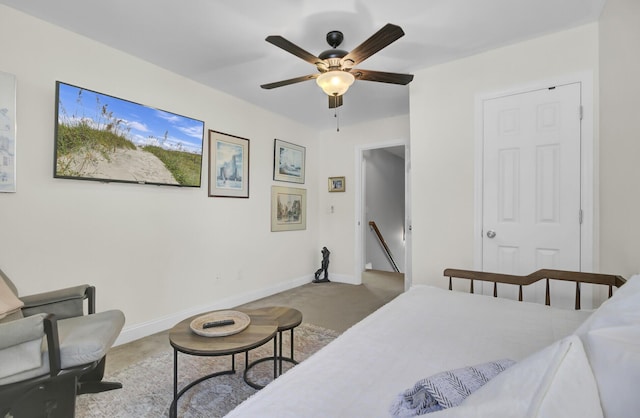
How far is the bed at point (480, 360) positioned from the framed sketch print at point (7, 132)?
236cm

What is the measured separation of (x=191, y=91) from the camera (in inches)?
126

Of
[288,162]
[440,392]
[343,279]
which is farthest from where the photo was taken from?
[343,279]

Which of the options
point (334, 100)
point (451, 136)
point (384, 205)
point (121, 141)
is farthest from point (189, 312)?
point (384, 205)

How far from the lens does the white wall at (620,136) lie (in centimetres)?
160

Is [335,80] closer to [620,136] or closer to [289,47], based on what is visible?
[289,47]

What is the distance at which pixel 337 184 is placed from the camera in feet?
16.1

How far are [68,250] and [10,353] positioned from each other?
3.80 ft

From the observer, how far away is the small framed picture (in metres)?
4.83

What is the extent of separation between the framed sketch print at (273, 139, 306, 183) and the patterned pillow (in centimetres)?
365

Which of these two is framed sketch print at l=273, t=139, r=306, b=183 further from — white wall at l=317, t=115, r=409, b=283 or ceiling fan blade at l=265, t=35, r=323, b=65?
ceiling fan blade at l=265, t=35, r=323, b=65

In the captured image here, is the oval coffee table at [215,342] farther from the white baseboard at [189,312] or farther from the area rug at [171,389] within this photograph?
the white baseboard at [189,312]

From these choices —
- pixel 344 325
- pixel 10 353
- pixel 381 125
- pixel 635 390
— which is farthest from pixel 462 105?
pixel 10 353

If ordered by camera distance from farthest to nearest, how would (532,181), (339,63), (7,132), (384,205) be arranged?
(384,205) < (532,181) < (339,63) < (7,132)

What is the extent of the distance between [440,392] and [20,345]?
180 centimetres
